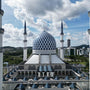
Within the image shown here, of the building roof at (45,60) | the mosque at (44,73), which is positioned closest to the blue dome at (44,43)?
the mosque at (44,73)

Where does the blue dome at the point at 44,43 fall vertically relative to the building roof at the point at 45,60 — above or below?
above

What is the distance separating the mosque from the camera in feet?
40.0

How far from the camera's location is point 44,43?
22297 millimetres

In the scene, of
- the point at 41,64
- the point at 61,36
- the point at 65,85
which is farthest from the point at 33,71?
the point at 61,36

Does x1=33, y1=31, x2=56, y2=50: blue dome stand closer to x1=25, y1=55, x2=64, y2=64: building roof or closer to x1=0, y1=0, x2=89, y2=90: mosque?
x1=0, y1=0, x2=89, y2=90: mosque

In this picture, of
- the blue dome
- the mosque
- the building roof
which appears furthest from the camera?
the blue dome

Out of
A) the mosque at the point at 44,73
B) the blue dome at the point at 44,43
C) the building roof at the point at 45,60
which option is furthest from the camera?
the blue dome at the point at 44,43

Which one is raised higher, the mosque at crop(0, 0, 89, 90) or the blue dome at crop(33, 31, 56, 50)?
the blue dome at crop(33, 31, 56, 50)

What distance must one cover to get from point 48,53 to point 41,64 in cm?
363

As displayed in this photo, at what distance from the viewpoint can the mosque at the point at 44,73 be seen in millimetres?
12180

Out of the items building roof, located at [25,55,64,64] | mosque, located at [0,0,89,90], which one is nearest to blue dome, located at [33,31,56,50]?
mosque, located at [0,0,89,90]

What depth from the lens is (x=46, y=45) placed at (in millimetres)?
22297

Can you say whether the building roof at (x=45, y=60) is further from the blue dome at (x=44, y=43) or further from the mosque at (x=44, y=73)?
the blue dome at (x=44, y=43)

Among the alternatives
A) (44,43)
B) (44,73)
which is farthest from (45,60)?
(44,43)
